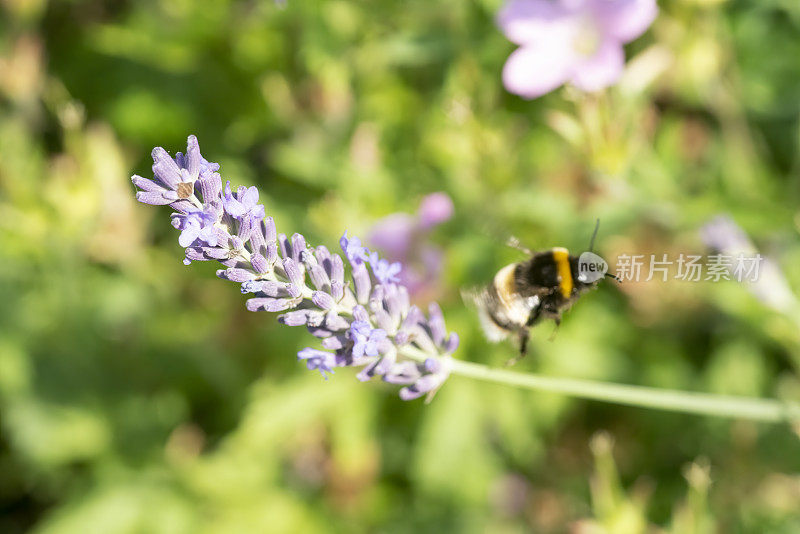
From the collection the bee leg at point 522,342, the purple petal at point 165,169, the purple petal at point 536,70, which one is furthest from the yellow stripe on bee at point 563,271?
the purple petal at point 536,70

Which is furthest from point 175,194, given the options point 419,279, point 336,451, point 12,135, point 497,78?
point 12,135

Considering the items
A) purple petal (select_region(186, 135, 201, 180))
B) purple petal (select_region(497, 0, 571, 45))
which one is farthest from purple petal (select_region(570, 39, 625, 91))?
purple petal (select_region(186, 135, 201, 180))

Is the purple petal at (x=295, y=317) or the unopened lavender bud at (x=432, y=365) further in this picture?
the unopened lavender bud at (x=432, y=365)

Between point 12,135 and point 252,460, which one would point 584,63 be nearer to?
point 252,460

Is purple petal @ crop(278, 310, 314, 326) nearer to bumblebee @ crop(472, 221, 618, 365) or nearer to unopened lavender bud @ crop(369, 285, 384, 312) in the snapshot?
unopened lavender bud @ crop(369, 285, 384, 312)

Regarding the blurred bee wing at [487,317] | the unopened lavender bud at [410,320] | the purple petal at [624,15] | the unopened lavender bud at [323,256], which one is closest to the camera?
the unopened lavender bud at [323,256]

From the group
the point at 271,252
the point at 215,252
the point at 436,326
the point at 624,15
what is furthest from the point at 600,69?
the point at 215,252

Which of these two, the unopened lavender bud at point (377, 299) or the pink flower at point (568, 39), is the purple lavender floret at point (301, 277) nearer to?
the unopened lavender bud at point (377, 299)
